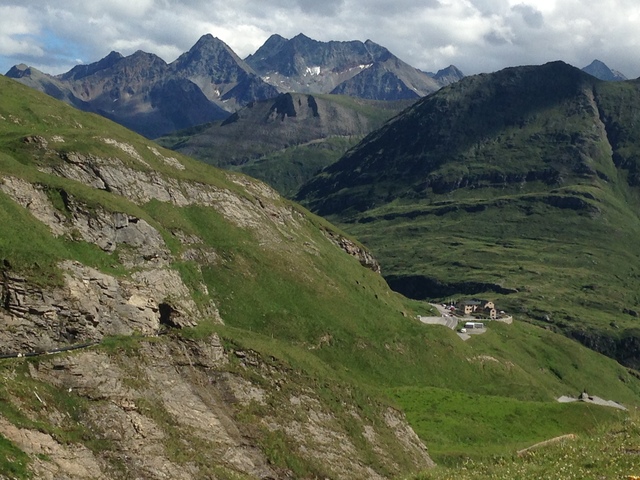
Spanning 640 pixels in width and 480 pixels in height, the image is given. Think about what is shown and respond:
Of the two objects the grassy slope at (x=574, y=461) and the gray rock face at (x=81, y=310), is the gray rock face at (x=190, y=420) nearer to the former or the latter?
the gray rock face at (x=81, y=310)

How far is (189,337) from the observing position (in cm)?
7912

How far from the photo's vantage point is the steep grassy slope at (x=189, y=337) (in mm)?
63281

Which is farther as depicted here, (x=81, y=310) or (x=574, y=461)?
(x=81, y=310)

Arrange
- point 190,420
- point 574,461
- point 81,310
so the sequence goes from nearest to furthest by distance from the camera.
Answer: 1. point 574,461
2. point 190,420
3. point 81,310

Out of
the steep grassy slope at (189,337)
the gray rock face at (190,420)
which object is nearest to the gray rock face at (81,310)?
the steep grassy slope at (189,337)

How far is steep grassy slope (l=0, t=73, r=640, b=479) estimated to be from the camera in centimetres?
6328

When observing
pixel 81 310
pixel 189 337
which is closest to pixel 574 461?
pixel 81 310

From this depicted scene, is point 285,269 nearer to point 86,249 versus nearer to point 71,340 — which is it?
point 86,249

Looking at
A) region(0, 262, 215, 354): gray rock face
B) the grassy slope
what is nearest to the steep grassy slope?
region(0, 262, 215, 354): gray rock face

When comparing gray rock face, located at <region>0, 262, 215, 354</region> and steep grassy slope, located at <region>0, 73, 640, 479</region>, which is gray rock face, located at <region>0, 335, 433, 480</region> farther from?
gray rock face, located at <region>0, 262, 215, 354</region>

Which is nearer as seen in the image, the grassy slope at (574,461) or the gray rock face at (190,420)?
the grassy slope at (574,461)

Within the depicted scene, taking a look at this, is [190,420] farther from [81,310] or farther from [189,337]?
[81,310]

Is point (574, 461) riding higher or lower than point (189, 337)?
higher

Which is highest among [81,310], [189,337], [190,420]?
[81,310]
